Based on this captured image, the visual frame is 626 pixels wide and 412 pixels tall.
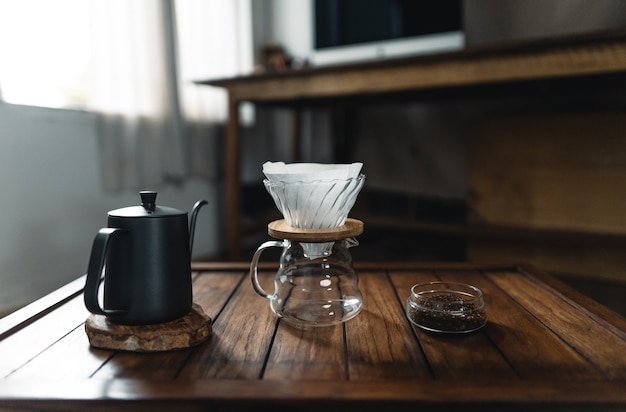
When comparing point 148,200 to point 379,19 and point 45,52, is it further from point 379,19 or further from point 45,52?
point 379,19

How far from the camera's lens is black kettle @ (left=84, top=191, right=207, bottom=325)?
56 cm

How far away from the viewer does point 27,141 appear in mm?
1418

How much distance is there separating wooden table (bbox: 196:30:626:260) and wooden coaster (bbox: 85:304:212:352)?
3.63 ft

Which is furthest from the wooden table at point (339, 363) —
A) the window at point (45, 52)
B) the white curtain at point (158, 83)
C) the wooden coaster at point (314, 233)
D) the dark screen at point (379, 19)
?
the dark screen at point (379, 19)

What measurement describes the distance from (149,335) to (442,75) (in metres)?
1.16

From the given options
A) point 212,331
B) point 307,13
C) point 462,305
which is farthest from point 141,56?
point 462,305

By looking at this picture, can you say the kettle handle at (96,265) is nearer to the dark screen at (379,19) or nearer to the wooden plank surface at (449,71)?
the wooden plank surface at (449,71)

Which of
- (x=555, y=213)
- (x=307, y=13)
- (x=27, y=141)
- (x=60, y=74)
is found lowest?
(x=555, y=213)

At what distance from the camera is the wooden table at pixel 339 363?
44cm

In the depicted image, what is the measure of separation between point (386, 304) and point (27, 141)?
4.02 feet

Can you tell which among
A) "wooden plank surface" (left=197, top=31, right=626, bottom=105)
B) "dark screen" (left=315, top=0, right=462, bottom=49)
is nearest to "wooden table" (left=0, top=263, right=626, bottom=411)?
"wooden plank surface" (left=197, top=31, right=626, bottom=105)

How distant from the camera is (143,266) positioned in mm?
559

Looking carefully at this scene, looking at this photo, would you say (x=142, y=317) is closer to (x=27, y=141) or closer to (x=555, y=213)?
(x=27, y=141)

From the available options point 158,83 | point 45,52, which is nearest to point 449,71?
point 158,83
